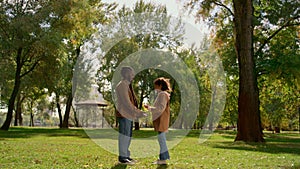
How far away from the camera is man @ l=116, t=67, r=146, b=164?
8641 millimetres

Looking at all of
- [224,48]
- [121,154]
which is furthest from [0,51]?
[121,154]

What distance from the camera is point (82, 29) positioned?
29.1 metres

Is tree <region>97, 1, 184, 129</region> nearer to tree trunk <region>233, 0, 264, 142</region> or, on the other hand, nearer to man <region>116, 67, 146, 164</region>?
tree trunk <region>233, 0, 264, 142</region>

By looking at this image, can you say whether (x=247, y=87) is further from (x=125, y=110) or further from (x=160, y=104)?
(x=125, y=110)

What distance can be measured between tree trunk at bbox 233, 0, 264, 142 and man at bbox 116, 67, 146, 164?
12.2 meters

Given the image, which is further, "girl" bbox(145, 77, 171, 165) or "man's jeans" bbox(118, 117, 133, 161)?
"man's jeans" bbox(118, 117, 133, 161)

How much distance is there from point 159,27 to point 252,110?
9809 mm

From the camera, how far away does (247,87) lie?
65.9ft

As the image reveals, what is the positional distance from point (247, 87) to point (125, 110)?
12.7 metres

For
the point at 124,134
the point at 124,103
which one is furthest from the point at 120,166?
the point at 124,103

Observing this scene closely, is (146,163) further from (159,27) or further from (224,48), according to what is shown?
(224,48)

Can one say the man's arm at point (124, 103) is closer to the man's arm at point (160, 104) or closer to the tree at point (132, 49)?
the man's arm at point (160, 104)

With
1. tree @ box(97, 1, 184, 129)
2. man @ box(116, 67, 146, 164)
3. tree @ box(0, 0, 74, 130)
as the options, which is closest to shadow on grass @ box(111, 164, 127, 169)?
man @ box(116, 67, 146, 164)

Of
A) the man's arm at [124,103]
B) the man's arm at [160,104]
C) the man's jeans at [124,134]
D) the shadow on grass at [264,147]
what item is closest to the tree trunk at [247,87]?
the shadow on grass at [264,147]
